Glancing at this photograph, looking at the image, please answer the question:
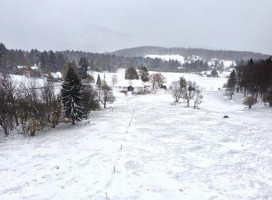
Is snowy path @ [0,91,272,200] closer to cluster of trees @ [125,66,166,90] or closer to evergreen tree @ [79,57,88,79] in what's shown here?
cluster of trees @ [125,66,166,90]

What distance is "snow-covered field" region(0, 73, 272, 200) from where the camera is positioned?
14.8 m

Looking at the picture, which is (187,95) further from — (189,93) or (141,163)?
(141,163)

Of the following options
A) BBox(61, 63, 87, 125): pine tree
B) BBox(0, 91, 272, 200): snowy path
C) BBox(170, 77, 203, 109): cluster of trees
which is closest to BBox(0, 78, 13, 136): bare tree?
BBox(0, 91, 272, 200): snowy path

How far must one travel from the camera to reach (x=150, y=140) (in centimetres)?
2575

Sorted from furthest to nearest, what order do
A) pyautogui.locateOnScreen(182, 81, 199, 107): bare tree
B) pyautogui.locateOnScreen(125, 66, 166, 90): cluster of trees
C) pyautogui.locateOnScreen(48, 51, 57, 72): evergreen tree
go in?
pyautogui.locateOnScreen(48, 51, 57, 72): evergreen tree → pyautogui.locateOnScreen(125, 66, 166, 90): cluster of trees → pyautogui.locateOnScreen(182, 81, 199, 107): bare tree

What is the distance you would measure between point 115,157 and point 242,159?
11.7m

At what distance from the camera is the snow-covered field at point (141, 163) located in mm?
14797

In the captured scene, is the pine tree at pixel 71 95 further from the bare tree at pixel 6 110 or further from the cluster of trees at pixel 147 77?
the cluster of trees at pixel 147 77

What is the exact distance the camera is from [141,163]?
1908cm

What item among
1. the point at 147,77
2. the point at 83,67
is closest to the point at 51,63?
the point at 83,67

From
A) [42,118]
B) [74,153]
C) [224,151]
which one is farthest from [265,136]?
[42,118]

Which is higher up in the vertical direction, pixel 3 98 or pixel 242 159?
pixel 3 98

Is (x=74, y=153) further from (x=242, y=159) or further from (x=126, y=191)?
(x=242, y=159)

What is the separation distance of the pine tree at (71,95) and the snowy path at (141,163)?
3357 mm
